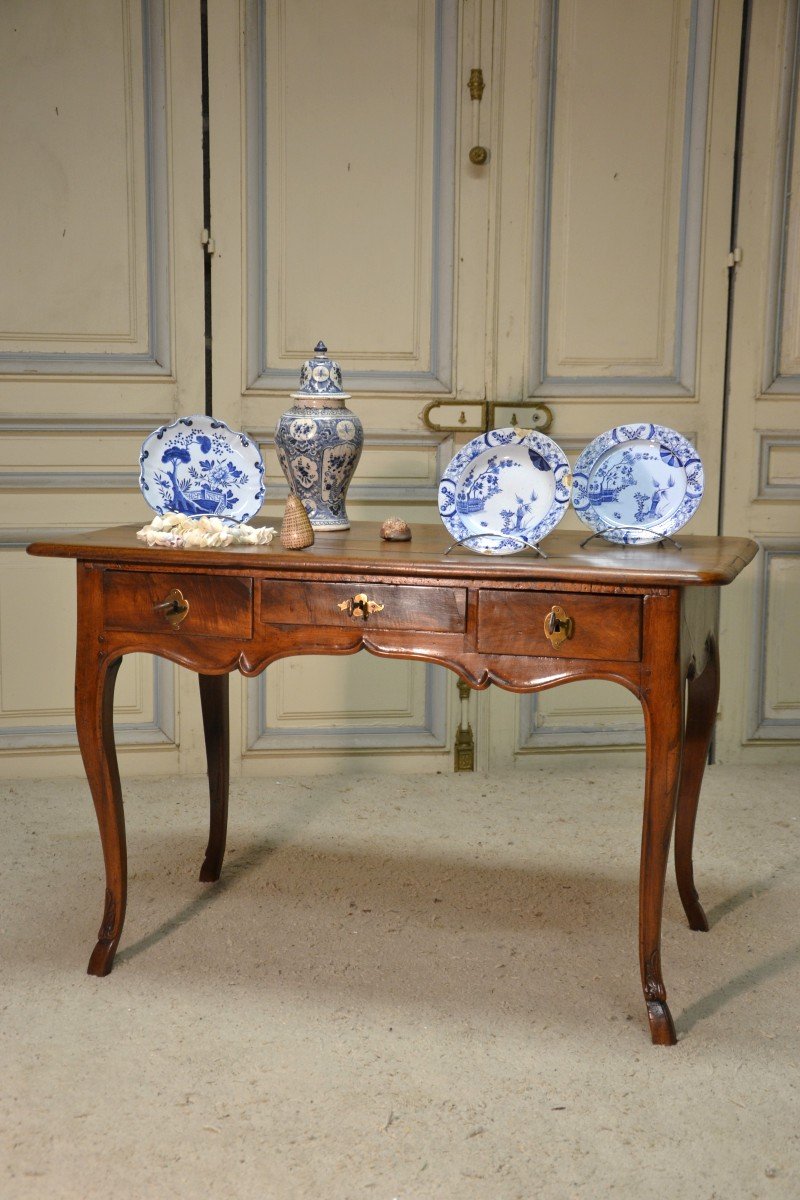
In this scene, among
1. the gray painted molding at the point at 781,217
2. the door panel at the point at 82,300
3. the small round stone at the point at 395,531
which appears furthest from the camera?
the gray painted molding at the point at 781,217

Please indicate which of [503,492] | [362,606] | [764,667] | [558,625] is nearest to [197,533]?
[362,606]

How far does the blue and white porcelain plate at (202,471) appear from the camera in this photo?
236 centimetres

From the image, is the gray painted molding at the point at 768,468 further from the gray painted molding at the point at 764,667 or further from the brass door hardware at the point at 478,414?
the brass door hardware at the point at 478,414

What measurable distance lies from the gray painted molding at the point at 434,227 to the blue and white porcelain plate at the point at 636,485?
1281 mm

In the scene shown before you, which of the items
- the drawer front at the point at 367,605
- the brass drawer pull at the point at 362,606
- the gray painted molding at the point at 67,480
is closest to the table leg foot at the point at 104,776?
the drawer front at the point at 367,605

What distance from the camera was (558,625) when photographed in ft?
6.57

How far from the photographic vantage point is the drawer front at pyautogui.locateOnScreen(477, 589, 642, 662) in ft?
6.50

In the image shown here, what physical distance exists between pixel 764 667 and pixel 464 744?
97 cm

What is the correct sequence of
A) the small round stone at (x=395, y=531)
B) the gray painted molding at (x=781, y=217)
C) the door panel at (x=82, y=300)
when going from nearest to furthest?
the small round stone at (x=395, y=531) < the door panel at (x=82, y=300) < the gray painted molding at (x=781, y=217)

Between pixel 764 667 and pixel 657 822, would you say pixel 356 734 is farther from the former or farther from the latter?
pixel 657 822

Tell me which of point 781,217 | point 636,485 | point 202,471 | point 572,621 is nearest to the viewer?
point 572,621

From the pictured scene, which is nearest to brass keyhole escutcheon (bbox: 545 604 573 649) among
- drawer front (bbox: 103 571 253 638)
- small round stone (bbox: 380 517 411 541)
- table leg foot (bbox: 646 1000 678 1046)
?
small round stone (bbox: 380 517 411 541)

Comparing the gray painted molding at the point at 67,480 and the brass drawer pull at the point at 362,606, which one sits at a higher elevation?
the gray painted molding at the point at 67,480

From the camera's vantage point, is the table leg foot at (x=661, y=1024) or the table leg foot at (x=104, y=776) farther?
the table leg foot at (x=104, y=776)
